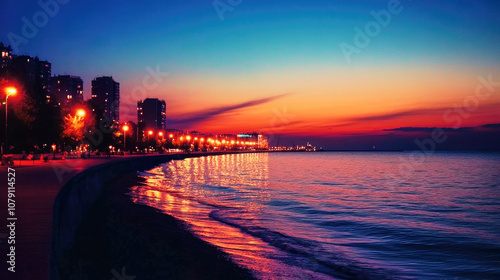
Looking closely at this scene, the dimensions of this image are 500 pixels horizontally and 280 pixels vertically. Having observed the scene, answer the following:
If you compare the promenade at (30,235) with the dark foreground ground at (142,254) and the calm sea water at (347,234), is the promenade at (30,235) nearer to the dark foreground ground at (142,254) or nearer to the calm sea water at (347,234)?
the dark foreground ground at (142,254)

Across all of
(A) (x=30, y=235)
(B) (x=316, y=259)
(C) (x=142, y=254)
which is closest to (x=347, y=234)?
(B) (x=316, y=259)

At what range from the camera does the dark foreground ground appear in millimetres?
10316

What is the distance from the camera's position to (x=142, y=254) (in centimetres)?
1212

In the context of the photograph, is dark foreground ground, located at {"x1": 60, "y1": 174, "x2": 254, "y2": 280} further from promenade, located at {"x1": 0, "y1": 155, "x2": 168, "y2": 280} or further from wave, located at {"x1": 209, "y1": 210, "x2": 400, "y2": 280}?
wave, located at {"x1": 209, "y1": 210, "x2": 400, "y2": 280}

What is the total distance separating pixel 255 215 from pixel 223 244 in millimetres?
8111

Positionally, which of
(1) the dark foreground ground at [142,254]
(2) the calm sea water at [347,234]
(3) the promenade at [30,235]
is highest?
(3) the promenade at [30,235]

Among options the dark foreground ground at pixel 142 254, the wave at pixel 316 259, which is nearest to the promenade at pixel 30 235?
the dark foreground ground at pixel 142 254

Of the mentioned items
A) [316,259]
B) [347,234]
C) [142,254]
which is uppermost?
[142,254]

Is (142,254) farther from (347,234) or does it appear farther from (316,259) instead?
(347,234)

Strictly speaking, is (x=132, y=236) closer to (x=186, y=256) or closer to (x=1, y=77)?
(x=186, y=256)

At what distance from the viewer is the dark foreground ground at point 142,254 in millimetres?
10316

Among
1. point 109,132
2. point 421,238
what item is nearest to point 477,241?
point 421,238

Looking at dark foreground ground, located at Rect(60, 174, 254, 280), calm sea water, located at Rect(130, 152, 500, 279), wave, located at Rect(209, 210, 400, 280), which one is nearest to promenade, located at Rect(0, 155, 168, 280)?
dark foreground ground, located at Rect(60, 174, 254, 280)

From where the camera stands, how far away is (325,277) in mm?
11273
